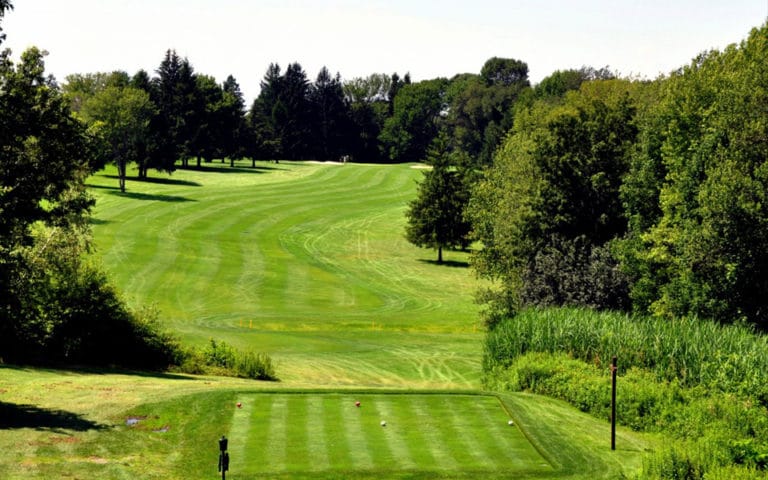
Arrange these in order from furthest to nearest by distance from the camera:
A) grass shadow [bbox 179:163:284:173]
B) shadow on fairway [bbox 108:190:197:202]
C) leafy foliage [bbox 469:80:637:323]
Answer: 1. grass shadow [bbox 179:163:284:173]
2. shadow on fairway [bbox 108:190:197:202]
3. leafy foliage [bbox 469:80:637:323]

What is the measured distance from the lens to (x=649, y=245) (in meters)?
48.8

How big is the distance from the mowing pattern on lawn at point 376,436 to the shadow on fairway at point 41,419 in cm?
459

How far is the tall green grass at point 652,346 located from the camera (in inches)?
1133

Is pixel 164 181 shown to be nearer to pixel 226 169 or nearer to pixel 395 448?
pixel 226 169

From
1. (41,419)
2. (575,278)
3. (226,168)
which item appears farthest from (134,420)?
(226,168)

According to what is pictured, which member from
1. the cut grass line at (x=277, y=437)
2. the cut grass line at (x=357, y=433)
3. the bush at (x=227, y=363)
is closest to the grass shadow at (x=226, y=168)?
the bush at (x=227, y=363)

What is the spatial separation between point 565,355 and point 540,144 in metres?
24.7

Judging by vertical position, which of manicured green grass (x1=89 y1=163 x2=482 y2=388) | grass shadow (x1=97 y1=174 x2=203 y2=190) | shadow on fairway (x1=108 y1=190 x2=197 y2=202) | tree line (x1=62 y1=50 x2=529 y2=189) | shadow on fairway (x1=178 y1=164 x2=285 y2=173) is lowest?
manicured green grass (x1=89 y1=163 x2=482 y2=388)

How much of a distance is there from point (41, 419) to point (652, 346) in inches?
858

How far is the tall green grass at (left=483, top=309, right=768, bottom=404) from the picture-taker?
28766mm

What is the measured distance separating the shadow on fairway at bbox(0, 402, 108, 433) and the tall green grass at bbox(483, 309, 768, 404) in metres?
18.7

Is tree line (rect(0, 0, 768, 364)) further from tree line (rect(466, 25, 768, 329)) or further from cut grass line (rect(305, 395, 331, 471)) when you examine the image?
cut grass line (rect(305, 395, 331, 471))

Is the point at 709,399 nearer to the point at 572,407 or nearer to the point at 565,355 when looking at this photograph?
the point at 572,407

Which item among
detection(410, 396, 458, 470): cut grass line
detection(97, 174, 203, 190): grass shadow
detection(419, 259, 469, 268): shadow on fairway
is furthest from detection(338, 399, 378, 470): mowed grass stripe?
detection(97, 174, 203, 190): grass shadow
